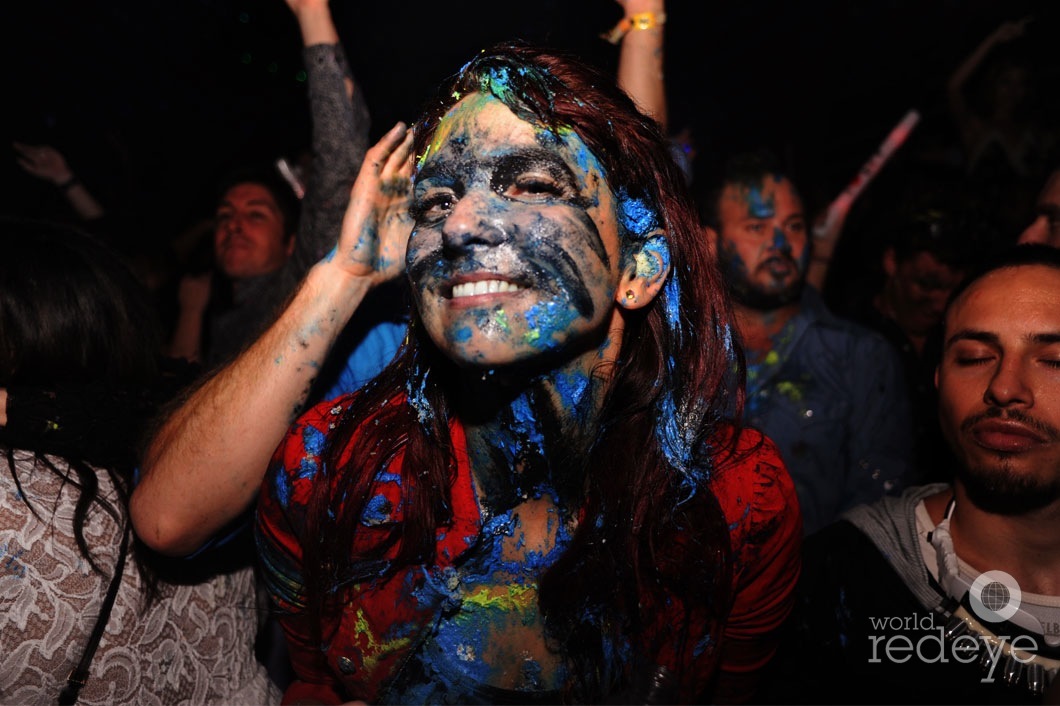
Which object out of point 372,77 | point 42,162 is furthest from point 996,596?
point 42,162

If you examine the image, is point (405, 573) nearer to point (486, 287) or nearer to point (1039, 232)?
point (486, 287)

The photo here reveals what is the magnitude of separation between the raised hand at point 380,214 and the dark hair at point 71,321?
0.65 m

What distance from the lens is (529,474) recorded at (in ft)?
5.55

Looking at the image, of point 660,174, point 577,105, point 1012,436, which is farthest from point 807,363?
point 577,105

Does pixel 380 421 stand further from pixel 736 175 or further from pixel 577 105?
pixel 736 175

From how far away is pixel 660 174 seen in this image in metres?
1.76

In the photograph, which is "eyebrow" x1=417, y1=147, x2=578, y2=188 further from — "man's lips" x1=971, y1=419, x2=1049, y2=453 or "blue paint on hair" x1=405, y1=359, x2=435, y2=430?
"man's lips" x1=971, y1=419, x2=1049, y2=453

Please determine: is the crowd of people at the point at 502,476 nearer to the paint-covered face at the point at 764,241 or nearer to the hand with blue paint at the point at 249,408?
the hand with blue paint at the point at 249,408

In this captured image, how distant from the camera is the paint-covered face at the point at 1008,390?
6.30ft

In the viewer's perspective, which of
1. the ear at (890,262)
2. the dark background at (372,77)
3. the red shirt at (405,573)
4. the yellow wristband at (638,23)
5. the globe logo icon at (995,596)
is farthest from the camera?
the dark background at (372,77)

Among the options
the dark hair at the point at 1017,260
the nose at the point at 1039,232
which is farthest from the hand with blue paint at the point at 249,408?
the nose at the point at 1039,232

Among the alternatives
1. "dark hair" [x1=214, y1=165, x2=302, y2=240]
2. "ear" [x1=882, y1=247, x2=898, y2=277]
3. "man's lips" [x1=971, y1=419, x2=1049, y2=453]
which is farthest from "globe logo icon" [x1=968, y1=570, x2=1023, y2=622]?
"dark hair" [x1=214, y1=165, x2=302, y2=240]

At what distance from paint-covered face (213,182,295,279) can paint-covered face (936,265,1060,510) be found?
2707 mm

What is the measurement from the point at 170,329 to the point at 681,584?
11.1ft
